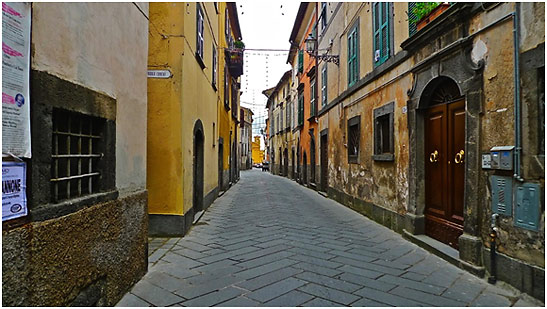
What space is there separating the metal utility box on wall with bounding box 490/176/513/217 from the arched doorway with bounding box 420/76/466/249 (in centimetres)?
78

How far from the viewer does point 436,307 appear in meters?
2.96

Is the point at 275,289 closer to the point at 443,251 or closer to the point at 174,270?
the point at 174,270

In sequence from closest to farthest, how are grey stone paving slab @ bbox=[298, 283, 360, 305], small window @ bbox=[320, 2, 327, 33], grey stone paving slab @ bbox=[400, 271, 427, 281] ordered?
grey stone paving slab @ bbox=[298, 283, 360, 305] → grey stone paving slab @ bbox=[400, 271, 427, 281] → small window @ bbox=[320, 2, 327, 33]

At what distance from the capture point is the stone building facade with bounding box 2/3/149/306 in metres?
1.99

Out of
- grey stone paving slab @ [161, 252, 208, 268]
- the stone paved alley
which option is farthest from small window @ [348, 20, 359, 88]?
grey stone paving slab @ [161, 252, 208, 268]

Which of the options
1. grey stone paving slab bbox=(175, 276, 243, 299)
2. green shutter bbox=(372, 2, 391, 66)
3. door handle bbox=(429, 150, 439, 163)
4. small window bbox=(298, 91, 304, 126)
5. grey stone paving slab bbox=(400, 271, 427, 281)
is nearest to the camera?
grey stone paving slab bbox=(175, 276, 243, 299)

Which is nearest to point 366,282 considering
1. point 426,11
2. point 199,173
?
point 426,11

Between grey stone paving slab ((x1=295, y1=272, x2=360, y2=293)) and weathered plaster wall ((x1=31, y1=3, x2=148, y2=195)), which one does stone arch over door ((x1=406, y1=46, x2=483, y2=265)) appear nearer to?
grey stone paving slab ((x1=295, y1=272, x2=360, y2=293))

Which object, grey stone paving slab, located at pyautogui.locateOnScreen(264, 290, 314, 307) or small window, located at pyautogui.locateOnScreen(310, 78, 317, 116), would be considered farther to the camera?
small window, located at pyautogui.locateOnScreen(310, 78, 317, 116)

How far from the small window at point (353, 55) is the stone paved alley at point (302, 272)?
4.03 metres

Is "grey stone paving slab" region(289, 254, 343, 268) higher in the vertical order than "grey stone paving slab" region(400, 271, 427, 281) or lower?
higher

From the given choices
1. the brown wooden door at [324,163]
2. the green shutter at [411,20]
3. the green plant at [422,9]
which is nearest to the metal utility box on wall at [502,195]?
the green plant at [422,9]

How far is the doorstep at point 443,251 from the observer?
3758 mm

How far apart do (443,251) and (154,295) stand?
351 cm
